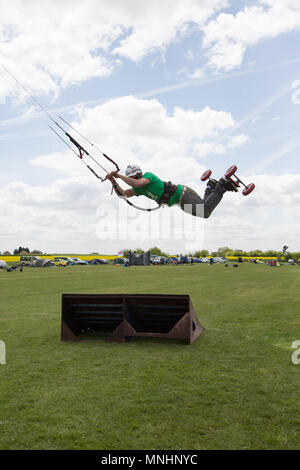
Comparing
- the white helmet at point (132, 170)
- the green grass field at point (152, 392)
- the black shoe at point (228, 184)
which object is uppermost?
the white helmet at point (132, 170)

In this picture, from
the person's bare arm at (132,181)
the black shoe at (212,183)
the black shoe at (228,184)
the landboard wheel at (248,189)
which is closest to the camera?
the person's bare arm at (132,181)

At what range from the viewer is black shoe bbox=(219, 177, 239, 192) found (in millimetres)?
5824

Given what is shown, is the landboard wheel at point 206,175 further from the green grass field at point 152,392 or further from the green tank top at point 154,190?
the green grass field at point 152,392

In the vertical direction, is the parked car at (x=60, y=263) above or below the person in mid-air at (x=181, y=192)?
below

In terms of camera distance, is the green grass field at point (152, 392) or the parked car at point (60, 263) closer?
the green grass field at point (152, 392)

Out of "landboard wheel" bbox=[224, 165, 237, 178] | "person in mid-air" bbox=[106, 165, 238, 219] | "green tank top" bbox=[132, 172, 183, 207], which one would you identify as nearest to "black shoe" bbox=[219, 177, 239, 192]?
"person in mid-air" bbox=[106, 165, 238, 219]

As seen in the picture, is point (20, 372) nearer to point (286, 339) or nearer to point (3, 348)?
point (3, 348)

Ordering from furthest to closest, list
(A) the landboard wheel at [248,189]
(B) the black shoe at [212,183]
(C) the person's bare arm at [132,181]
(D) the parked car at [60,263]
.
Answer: (D) the parked car at [60,263] < (B) the black shoe at [212,183] < (A) the landboard wheel at [248,189] < (C) the person's bare arm at [132,181]

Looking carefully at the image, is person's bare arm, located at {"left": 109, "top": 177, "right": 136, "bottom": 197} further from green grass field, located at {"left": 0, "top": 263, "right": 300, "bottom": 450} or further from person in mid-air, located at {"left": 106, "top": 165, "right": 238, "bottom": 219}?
green grass field, located at {"left": 0, "top": 263, "right": 300, "bottom": 450}

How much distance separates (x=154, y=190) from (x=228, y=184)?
1178mm

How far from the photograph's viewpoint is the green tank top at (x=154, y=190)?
5.68m

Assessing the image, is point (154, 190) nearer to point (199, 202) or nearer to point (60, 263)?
point (199, 202)

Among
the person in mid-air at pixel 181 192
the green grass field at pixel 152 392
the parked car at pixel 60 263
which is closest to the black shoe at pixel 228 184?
the person in mid-air at pixel 181 192

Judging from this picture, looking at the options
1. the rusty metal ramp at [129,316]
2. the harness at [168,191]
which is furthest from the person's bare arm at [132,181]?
the rusty metal ramp at [129,316]
